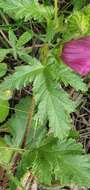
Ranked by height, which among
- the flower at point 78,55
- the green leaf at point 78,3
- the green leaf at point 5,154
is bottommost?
the green leaf at point 5,154

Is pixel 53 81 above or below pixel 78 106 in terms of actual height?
above

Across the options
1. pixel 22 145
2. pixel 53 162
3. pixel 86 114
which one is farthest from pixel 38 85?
pixel 86 114

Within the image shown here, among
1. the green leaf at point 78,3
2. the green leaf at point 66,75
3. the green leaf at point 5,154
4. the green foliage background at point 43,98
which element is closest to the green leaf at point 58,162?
the green foliage background at point 43,98

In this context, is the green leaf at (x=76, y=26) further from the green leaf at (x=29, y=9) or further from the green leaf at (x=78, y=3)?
the green leaf at (x=78, y=3)

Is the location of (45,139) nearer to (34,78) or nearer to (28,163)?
(28,163)

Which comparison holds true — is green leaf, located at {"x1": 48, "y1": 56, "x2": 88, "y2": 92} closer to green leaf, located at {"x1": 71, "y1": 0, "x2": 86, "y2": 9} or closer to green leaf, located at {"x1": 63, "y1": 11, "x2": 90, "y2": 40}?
green leaf, located at {"x1": 63, "y1": 11, "x2": 90, "y2": 40}
